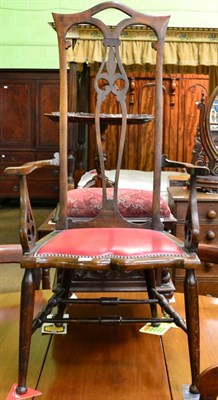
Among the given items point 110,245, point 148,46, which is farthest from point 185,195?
point 148,46

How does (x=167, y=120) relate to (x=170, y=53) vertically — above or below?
below

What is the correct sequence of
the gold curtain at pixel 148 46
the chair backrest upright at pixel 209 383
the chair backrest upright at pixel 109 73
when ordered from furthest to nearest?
the gold curtain at pixel 148 46 → the chair backrest upright at pixel 109 73 → the chair backrest upright at pixel 209 383

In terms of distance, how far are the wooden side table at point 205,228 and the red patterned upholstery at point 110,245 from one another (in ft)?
3.93

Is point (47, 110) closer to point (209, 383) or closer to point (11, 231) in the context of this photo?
point (11, 231)

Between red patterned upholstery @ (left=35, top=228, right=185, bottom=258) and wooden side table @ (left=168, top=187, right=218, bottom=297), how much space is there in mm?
1198

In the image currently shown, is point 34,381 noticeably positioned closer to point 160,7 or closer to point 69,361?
point 69,361

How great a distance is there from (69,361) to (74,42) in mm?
2840

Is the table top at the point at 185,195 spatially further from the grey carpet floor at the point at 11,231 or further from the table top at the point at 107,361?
the grey carpet floor at the point at 11,231

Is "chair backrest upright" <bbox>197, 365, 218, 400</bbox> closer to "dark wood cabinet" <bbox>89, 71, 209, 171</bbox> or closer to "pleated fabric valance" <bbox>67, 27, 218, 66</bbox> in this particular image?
"pleated fabric valance" <bbox>67, 27, 218, 66</bbox>

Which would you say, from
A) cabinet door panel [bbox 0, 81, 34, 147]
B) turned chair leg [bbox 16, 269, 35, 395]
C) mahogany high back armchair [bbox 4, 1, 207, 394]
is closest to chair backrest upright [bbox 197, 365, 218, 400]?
mahogany high back armchair [bbox 4, 1, 207, 394]

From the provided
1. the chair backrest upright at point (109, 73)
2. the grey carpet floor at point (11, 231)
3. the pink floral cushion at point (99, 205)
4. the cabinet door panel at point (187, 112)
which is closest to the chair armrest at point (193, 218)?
the chair backrest upright at point (109, 73)

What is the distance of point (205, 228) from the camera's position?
2.78 m

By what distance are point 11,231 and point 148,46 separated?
95.5 inches

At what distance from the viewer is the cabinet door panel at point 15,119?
6461 mm
